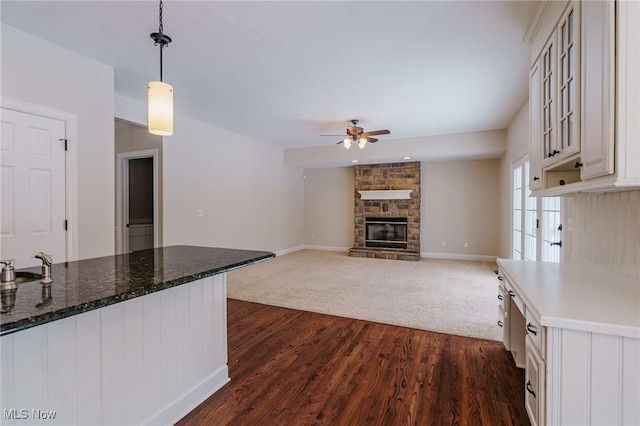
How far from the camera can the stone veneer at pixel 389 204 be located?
725cm

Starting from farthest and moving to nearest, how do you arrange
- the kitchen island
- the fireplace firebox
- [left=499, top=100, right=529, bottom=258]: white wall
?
1. the fireplace firebox
2. [left=499, top=100, right=529, bottom=258]: white wall
3. the kitchen island

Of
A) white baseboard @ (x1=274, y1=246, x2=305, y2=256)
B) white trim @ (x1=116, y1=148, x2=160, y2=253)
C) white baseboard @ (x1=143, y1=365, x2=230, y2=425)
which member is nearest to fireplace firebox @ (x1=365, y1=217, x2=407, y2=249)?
white baseboard @ (x1=274, y1=246, x2=305, y2=256)

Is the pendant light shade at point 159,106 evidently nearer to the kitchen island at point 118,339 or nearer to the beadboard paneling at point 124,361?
the kitchen island at point 118,339

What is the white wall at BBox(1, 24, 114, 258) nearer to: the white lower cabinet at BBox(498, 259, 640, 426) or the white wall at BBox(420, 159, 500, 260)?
the white lower cabinet at BBox(498, 259, 640, 426)

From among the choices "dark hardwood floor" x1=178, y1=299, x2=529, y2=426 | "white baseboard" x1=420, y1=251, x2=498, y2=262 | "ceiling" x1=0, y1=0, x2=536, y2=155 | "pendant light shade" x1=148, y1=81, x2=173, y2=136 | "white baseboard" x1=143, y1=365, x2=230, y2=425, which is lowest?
"dark hardwood floor" x1=178, y1=299, x2=529, y2=426

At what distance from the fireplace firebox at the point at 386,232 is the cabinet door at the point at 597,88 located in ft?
19.9

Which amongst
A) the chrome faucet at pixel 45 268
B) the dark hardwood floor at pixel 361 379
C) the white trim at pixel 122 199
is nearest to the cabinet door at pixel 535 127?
the dark hardwood floor at pixel 361 379

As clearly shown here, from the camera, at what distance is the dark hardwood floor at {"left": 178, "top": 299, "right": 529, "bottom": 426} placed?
74.2 inches

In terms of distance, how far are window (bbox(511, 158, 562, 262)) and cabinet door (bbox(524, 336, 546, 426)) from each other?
1639mm

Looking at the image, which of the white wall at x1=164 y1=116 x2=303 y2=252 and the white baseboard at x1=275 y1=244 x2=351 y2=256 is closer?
the white wall at x1=164 y1=116 x2=303 y2=252

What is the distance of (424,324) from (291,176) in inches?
222

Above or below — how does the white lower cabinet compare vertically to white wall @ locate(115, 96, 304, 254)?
below

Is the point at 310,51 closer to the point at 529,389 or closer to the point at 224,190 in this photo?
the point at 529,389

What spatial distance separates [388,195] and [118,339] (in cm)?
654
